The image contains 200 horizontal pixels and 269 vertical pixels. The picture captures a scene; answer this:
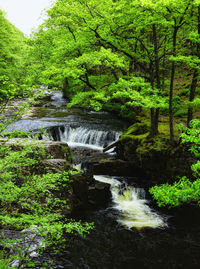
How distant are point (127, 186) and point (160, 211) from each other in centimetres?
239

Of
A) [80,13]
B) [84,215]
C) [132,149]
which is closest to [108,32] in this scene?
[80,13]

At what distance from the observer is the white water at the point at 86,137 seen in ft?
57.7

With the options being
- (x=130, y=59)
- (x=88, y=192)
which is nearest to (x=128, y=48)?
(x=130, y=59)

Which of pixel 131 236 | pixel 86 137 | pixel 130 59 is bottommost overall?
pixel 131 236

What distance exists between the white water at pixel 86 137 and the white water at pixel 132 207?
15.8ft

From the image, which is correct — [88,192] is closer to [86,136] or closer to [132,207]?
[132,207]

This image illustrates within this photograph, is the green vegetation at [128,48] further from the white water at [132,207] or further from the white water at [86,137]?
the white water at [86,137]

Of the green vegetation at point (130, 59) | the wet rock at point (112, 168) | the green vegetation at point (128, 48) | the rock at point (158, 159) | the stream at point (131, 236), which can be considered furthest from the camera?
the wet rock at point (112, 168)

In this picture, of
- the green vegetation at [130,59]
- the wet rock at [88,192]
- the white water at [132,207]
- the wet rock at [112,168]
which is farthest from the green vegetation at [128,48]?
the wet rock at [88,192]

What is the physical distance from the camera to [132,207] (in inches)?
435

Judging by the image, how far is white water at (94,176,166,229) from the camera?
32.0ft

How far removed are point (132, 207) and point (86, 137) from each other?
8363mm

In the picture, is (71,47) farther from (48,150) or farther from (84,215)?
(84,215)

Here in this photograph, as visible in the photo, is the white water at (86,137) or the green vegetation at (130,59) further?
the white water at (86,137)
